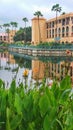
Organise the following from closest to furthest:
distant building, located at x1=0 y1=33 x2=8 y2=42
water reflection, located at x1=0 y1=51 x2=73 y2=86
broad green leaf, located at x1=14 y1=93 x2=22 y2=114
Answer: broad green leaf, located at x1=14 y1=93 x2=22 y2=114 < water reflection, located at x1=0 y1=51 x2=73 y2=86 < distant building, located at x1=0 y1=33 x2=8 y2=42

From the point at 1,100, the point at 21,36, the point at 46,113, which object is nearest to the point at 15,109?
the point at 1,100

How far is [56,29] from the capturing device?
78062 mm

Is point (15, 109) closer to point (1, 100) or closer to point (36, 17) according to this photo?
point (1, 100)

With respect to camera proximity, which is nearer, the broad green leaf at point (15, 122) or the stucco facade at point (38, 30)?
the broad green leaf at point (15, 122)

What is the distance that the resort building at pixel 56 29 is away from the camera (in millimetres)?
72500

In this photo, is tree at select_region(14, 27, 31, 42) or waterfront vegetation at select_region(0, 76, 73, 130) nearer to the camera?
waterfront vegetation at select_region(0, 76, 73, 130)

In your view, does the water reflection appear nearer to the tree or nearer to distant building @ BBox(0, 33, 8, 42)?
the tree

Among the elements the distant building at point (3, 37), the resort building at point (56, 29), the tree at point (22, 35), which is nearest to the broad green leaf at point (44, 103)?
the resort building at point (56, 29)

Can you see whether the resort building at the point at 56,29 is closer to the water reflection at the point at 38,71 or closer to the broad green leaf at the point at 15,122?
the water reflection at the point at 38,71

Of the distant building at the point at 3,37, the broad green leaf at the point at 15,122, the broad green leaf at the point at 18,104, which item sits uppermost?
the broad green leaf at the point at 18,104

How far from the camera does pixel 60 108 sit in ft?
7.36

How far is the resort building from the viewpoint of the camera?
72500 millimetres

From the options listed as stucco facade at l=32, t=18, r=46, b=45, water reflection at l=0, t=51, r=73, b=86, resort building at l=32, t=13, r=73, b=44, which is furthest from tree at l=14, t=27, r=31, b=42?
water reflection at l=0, t=51, r=73, b=86

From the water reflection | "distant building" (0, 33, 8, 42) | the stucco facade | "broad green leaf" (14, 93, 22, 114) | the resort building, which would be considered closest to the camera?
"broad green leaf" (14, 93, 22, 114)
